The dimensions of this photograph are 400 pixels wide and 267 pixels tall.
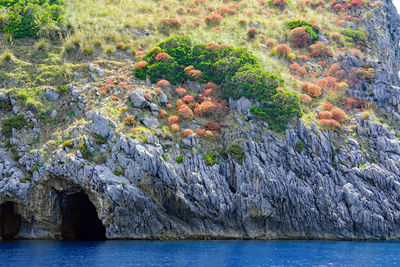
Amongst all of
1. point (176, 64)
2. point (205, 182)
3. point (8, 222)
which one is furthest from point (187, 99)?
point (8, 222)

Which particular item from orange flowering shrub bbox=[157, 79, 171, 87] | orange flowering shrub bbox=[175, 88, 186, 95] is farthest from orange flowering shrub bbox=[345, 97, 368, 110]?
orange flowering shrub bbox=[157, 79, 171, 87]

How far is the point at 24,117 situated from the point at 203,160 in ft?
72.2

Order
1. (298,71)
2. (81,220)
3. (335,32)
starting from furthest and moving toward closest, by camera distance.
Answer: (335,32) → (298,71) → (81,220)

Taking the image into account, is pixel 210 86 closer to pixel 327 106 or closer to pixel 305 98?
pixel 305 98

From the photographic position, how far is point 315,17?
246ft

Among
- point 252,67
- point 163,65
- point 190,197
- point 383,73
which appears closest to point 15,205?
point 190,197

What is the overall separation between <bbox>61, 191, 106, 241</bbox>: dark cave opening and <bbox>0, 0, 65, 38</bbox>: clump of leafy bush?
1098 inches

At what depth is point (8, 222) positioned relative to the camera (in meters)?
41.5

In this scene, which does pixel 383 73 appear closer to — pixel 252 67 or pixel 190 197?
pixel 252 67

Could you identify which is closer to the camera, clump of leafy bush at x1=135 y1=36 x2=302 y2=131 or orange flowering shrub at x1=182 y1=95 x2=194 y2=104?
clump of leafy bush at x1=135 y1=36 x2=302 y2=131

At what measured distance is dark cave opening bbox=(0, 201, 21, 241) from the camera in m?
40.6

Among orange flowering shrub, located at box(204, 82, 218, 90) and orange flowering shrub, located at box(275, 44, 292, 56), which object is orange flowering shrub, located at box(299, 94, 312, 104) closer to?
orange flowering shrub, located at box(275, 44, 292, 56)

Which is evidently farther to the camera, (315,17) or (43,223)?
(315,17)

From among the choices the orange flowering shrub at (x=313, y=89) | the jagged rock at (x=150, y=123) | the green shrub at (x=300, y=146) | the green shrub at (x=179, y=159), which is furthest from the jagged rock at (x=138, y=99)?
the orange flowering shrub at (x=313, y=89)
